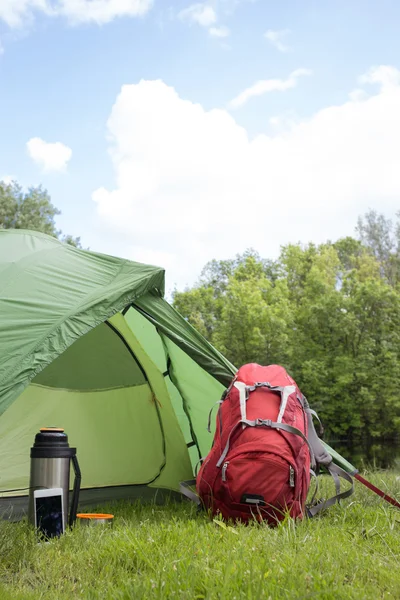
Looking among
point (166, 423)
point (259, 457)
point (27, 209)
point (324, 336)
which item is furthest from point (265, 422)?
point (27, 209)

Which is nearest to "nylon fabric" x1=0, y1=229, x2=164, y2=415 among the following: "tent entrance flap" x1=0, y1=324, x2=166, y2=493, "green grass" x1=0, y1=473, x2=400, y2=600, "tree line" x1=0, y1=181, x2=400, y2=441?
"green grass" x1=0, y1=473, x2=400, y2=600

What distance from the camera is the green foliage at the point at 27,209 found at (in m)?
22.3

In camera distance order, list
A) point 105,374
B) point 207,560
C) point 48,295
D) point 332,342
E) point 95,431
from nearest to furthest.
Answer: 1. point 207,560
2. point 48,295
3. point 95,431
4. point 105,374
5. point 332,342

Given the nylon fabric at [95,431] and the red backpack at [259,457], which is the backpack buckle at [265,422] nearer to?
the red backpack at [259,457]

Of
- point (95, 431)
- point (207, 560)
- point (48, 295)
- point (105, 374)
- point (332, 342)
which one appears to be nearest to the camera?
point (207, 560)

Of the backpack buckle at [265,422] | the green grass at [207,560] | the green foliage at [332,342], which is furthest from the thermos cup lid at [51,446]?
the green foliage at [332,342]

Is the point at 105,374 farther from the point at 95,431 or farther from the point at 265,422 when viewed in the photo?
the point at 265,422

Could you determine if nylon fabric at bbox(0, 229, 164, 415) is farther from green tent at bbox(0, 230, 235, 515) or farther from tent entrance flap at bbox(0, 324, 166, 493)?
tent entrance flap at bbox(0, 324, 166, 493)

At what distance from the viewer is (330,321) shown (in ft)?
73.0

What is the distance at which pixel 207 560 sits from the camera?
2328mm

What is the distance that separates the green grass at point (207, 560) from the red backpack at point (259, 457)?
12 centimetres

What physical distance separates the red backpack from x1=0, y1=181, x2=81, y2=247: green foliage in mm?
19393

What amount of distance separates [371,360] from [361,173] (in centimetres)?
1881

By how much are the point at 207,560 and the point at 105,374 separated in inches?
96.2
